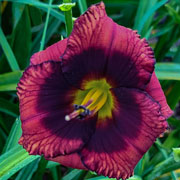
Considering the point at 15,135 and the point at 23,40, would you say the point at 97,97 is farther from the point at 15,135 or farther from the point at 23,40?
the point at 23,40

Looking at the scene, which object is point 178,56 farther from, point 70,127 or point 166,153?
point 70,127

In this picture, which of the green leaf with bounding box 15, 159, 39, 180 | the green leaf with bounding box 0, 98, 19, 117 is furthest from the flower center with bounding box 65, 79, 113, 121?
the green leaf with bounding box 0, 98, 19, 117

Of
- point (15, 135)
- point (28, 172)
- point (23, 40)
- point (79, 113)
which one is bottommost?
point (28, 172)

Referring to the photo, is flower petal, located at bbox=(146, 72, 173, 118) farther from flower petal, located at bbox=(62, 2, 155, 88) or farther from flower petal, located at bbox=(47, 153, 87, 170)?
flower petal, located at bbox=(47, 153, 87, 170)

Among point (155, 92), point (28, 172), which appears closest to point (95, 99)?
point (155, 92)

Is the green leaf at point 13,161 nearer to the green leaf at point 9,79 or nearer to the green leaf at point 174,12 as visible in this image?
the green leaf at point 9,79

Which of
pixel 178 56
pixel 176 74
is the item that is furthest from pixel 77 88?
pixel 178 56

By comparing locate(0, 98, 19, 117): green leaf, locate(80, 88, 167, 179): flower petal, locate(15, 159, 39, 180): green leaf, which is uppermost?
locate(80, 88, 167, 179): flower petal
